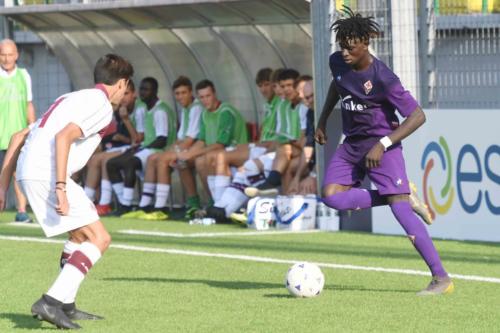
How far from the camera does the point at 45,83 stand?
20.7m

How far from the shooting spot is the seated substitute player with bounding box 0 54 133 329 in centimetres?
779

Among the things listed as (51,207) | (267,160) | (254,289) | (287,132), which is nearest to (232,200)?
(267,160)

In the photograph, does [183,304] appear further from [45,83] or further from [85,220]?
[45,83]

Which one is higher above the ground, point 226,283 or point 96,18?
point 96,18

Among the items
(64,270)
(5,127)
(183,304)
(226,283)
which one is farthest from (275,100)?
(64,270)

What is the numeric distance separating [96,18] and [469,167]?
22.3ft

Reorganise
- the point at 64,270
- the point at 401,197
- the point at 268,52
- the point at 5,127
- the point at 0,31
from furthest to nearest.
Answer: the point at 0,31, the point at 268,52, the point at 5,127, the point at 401,197, the point at 64,270

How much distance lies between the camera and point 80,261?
26.1 feet

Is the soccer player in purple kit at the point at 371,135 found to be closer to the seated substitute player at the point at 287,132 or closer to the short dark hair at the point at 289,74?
the seated substitute player at the point at 287,132

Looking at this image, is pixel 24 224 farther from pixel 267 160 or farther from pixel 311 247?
pixel 311 247

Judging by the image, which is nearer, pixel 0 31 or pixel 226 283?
pixel 226 283

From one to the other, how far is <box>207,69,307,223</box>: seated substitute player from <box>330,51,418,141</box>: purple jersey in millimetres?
6110

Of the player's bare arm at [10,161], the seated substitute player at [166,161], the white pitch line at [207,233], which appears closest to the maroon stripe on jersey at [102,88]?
the player's bare arm at [10,161]

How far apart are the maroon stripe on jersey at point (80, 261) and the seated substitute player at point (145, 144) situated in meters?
9.79
